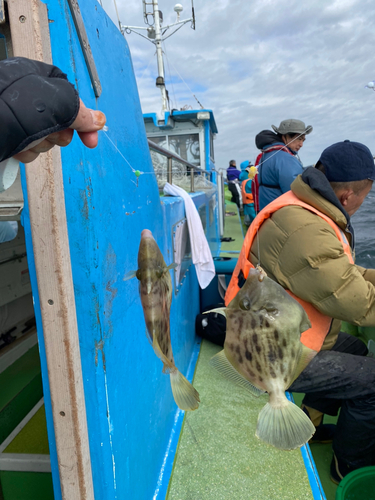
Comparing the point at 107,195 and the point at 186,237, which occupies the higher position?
the point at 107,195

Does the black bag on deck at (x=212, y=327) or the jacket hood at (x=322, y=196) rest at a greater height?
the jacket hood at (x=322, y=196)

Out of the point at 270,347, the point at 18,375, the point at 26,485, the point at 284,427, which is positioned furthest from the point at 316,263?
the point at 18,375

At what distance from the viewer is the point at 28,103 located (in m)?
0.69

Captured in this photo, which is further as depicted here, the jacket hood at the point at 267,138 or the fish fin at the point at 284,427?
the jacket hood at the point at 267,138

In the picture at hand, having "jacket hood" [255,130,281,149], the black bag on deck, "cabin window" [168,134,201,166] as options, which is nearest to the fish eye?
the black bag on deck

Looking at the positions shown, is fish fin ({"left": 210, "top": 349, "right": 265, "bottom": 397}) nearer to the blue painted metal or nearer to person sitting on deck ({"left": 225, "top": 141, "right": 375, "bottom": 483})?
person sitting on deck ({"left": 225, "top": 141, "right": 375, "bottom": 483})

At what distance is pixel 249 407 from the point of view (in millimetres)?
3146

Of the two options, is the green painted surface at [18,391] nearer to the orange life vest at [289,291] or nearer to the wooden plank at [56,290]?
the wooden plank at [56,290]

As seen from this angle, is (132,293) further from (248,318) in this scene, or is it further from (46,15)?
(46,15)

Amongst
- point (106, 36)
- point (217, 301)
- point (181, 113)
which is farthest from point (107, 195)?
point (181, 113)

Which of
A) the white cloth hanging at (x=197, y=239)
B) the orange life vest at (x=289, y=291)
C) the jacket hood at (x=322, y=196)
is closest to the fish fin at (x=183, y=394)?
the orange life vest at (x=289, y=291)

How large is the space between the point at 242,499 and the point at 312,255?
1.75 meters

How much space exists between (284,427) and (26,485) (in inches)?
77.4

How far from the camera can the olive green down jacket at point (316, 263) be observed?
1970 millimetres
